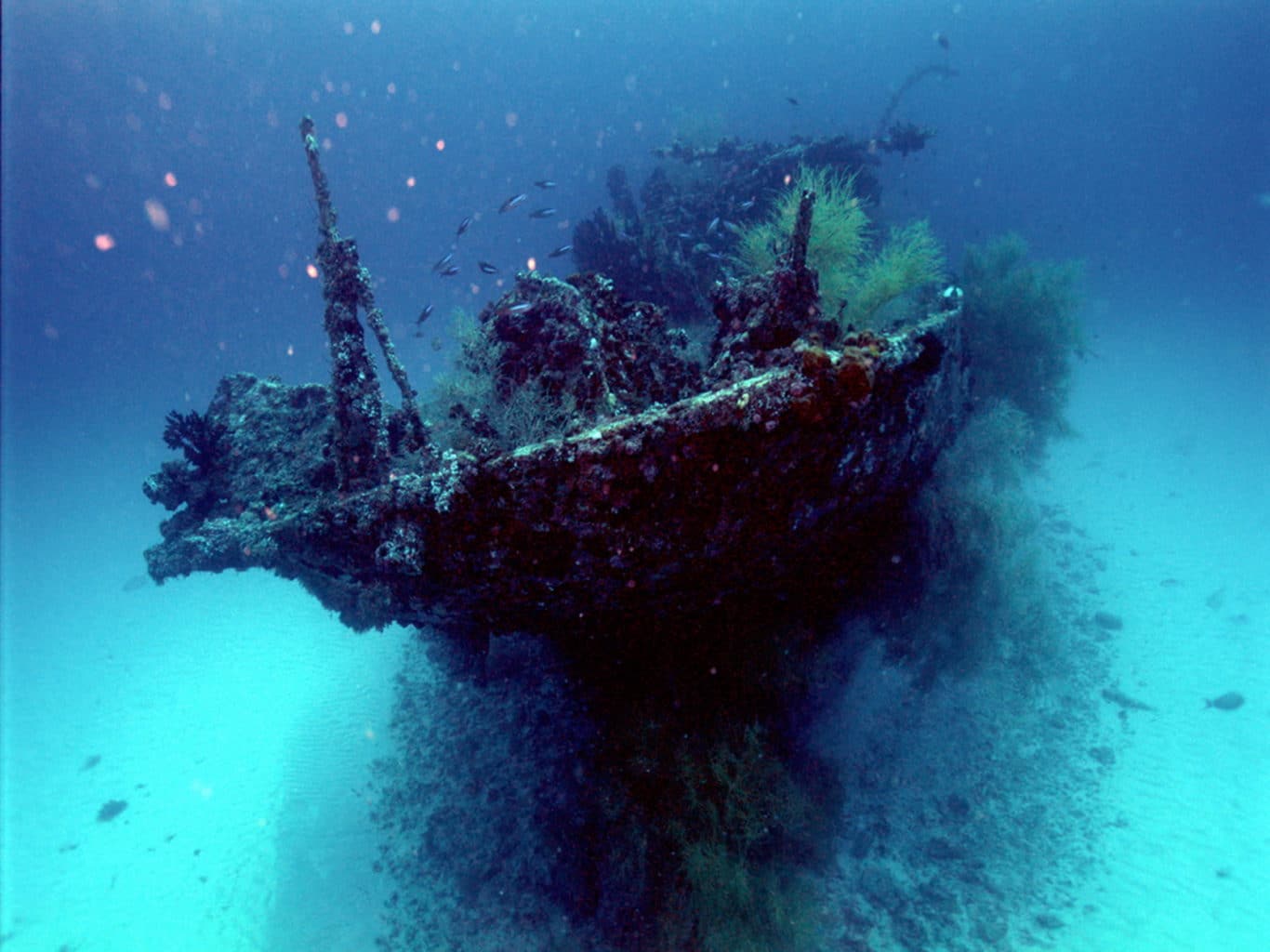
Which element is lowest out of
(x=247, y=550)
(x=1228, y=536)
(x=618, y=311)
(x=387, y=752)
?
(x=1228, y=536)

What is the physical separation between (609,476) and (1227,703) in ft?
39.8

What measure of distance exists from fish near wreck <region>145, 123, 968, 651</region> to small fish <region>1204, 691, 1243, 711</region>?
8068 mm

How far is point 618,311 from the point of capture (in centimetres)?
545

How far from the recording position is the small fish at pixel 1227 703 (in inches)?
353

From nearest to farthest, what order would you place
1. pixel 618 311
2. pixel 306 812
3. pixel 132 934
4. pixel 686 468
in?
pixel 686 468
pixel 618 311
pixel 306 812
pixel 132 934

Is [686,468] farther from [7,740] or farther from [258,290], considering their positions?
[258,290]

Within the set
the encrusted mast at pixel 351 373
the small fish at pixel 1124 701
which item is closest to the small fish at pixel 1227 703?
the small fish at pixel 1124 701

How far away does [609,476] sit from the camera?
9.02 ft

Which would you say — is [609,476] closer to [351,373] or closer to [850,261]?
[351,373]

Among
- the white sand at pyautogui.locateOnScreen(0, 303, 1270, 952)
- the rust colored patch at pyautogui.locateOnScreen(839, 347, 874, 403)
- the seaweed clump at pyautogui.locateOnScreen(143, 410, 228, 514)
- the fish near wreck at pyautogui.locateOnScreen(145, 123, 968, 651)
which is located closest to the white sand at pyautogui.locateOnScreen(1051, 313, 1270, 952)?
the white sand at pyautogui.locateOnScreen(0, 303, 1270, 952)

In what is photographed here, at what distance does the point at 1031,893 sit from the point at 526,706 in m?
5.74

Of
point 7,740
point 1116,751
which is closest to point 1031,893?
point 1116,751

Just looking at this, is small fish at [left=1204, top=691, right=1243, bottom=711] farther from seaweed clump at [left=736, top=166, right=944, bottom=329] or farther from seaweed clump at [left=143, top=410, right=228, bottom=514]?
seaweed clump at [left=143, top=410, right=228, bottom=514]

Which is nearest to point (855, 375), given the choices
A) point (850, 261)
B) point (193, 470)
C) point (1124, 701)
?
point (850, 261)
